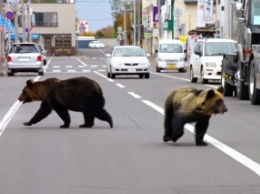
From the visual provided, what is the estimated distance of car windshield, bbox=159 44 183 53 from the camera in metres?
49.2

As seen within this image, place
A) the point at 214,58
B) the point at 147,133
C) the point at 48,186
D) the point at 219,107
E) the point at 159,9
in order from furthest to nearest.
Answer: the point at 159,9 < the point at 214,58 < the point at 147,133 < the point at 219,107 < the point at 48,186

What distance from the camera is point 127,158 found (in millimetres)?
12039

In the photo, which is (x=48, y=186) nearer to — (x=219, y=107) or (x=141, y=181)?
(x=141, y=181)

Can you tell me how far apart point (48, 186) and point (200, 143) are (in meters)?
3.95

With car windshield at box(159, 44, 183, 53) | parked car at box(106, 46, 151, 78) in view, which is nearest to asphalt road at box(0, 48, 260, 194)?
parked car at box(106, 46, 151, 78)

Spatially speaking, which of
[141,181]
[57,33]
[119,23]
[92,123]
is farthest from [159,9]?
[141,181]

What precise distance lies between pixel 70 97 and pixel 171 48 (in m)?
34.0

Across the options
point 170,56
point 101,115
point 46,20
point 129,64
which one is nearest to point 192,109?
point 101,115

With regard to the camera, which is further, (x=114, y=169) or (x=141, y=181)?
(x=114, y=169)

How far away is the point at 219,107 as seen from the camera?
A: 1250 cm

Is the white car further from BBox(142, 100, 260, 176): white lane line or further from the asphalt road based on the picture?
BBox(142, 100, 260, 176): white lane line

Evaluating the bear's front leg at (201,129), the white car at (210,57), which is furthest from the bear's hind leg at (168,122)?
the white car at (210,57)

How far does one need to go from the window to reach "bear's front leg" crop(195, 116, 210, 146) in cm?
11681

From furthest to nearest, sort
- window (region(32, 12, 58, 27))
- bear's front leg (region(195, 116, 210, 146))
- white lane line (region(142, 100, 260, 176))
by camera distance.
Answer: window (region(32, 12, 58, 27)) → bear's front leg (region(195, 116, 210, 146)) → white lane line (region(142, 100, 260, 176))
